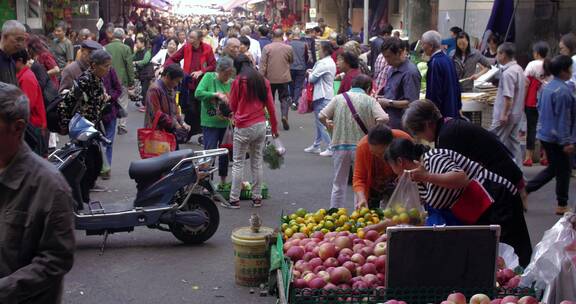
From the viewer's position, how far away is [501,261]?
18.7ft

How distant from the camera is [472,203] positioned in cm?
582

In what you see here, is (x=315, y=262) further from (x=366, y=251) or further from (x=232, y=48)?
(x=232, y=48)

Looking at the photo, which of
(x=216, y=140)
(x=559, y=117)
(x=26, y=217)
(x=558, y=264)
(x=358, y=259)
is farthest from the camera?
(x=216, y=140)

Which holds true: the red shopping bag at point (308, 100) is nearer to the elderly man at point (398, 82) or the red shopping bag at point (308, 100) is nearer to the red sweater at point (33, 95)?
the elderly man at point (398, 82)

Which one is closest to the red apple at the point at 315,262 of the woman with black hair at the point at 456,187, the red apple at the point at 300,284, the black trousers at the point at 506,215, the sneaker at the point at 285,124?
the red apple at the point at 300,284

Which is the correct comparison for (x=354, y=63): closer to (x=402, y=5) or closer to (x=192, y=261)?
(x=192, y=261)

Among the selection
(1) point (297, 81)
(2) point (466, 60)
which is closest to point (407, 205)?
(2) point (466, 60)

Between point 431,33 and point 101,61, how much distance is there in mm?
3819

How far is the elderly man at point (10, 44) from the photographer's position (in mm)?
8539

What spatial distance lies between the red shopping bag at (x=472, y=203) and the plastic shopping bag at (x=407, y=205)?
323mm

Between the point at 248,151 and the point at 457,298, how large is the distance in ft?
18.5

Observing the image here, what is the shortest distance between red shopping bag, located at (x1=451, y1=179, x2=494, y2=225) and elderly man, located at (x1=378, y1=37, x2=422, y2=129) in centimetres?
393

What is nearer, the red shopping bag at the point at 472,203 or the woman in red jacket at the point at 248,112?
the red shopping bag at the point at 472,203

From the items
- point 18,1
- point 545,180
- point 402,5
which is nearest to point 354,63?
point 545,180
